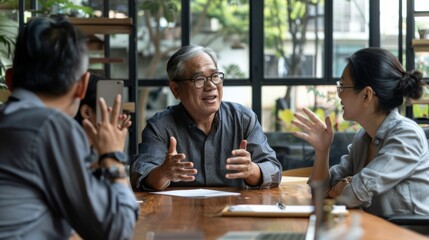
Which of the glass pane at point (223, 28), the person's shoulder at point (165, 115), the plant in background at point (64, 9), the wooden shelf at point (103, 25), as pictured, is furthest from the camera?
the glass pane at point (223, 28)

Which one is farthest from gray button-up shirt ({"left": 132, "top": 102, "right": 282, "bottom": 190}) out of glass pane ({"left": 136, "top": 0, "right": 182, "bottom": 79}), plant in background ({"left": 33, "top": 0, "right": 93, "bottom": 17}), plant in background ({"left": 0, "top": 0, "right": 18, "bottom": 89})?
glass pane ({"left": 136, "top": 0, "right": 182, "bottom": 79})

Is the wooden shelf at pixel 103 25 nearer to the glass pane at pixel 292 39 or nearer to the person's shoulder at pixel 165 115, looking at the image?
the glass pane at pixel 292 39

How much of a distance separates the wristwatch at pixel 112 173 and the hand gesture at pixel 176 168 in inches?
50.5

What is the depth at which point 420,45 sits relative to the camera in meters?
5.81

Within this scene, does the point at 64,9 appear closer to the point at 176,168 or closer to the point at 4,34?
the point at 4,34

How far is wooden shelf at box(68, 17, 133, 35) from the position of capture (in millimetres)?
Result: 5348

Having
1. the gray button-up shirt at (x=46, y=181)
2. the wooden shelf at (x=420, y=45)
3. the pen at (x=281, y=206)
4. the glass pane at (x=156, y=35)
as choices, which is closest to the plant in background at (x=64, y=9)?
the glass pane at (x=156, y=35)

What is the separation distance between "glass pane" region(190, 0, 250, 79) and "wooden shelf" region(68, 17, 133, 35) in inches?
65.7

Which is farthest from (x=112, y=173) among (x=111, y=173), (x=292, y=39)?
(x=292, y=39)

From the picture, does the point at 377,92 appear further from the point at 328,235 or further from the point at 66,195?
the point at 328,235

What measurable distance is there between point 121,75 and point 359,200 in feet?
12.5

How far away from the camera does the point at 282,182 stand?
12.4 ft

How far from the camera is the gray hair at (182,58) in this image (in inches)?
148

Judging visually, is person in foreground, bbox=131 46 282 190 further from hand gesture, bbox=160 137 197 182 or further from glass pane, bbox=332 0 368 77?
glass pane, bbox=332 0 368 77
